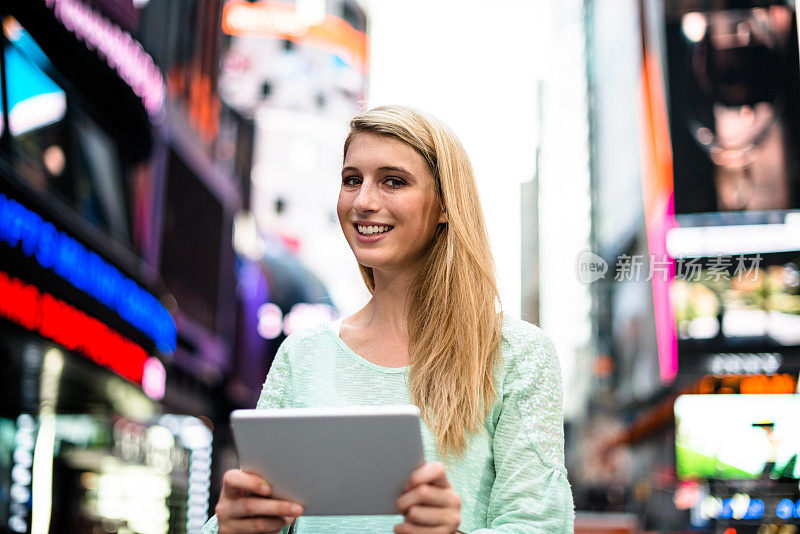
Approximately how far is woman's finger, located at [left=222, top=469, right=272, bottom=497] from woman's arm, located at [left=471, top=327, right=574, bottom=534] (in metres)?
0.42

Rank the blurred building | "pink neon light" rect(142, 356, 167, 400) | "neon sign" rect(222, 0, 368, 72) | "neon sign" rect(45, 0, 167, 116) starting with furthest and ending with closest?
the blurred building < "neon sign" rect(222, 0, 368, 72) < "pink neon light" rect(142, 356, 167, 400) < "neon sign" rect(45, 0, 167, 116)

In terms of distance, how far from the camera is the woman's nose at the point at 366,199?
2119 mm

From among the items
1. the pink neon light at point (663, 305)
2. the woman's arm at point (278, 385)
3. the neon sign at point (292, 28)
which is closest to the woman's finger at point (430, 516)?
the woman's arm at point (278, 385)

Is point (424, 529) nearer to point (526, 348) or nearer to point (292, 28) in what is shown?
point (526, 348)

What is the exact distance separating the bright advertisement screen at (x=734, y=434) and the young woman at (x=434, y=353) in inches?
518

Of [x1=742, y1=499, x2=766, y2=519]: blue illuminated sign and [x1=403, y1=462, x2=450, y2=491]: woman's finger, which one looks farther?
[x1=742, y1=499, x2=766, y2=519]: blue illuminated sign

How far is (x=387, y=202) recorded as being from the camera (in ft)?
6.99

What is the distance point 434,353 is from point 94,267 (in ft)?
27.1

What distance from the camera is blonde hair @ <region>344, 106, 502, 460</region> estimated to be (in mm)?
2039

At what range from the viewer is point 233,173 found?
21578mm

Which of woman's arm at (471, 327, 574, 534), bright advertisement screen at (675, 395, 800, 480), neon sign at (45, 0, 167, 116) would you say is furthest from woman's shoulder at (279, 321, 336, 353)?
bright advertisement screen at (675, 395, 800, 480)

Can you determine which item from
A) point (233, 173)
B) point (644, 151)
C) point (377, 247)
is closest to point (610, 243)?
point (644, 151)

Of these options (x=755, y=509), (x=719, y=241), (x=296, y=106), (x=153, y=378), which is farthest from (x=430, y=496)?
(x=296, y=106)

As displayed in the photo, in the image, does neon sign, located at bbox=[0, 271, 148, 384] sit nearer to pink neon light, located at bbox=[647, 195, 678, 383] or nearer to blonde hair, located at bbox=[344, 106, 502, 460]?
blonde hair, located at bbox=[344, 106, 502, 460]
